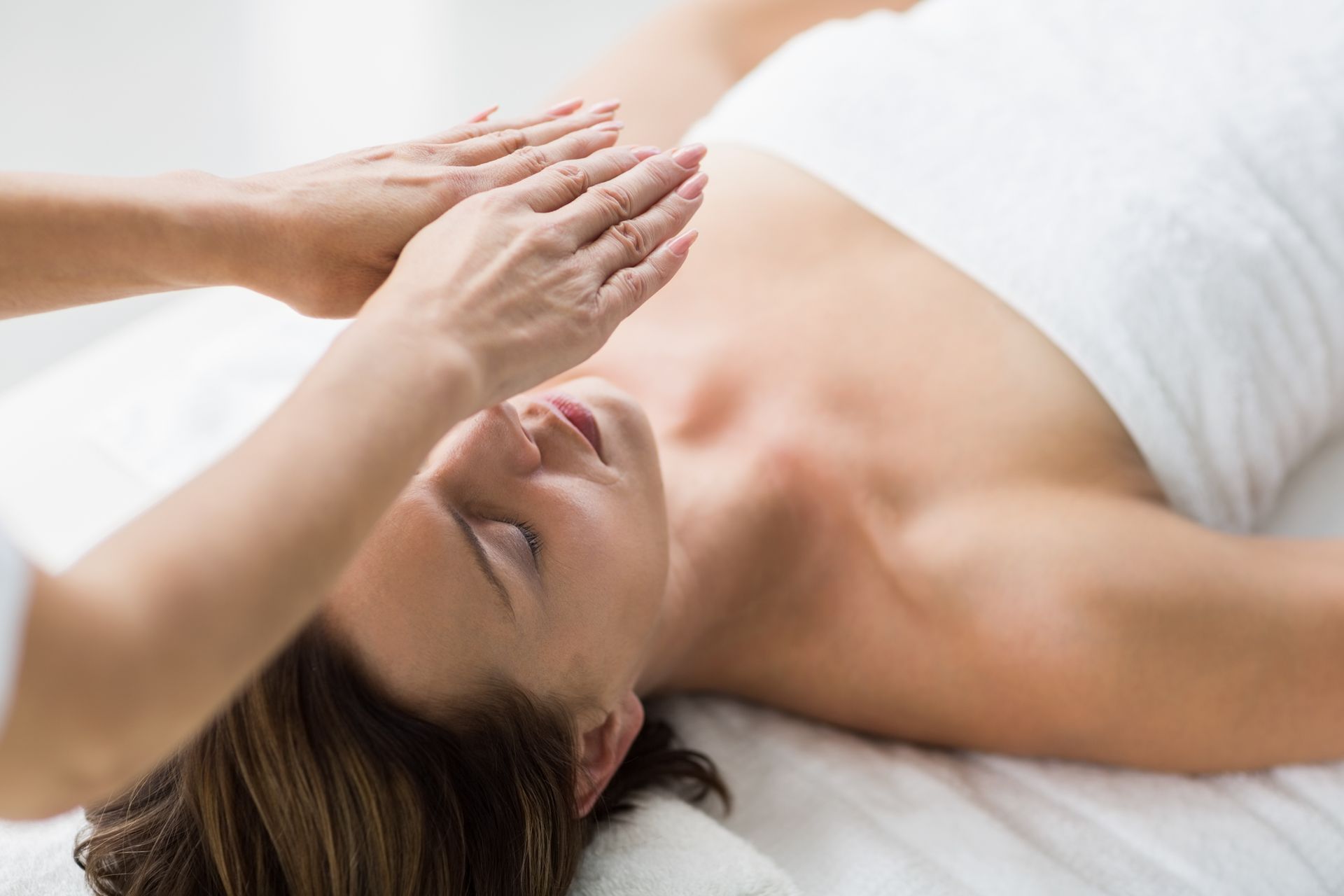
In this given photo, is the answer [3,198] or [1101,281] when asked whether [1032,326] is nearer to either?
[1101,281]

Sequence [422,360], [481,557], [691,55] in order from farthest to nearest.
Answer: [691,55] < [481,557] < [422,360]

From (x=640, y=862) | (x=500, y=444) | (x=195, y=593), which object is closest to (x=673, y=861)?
(x=640, y=862)

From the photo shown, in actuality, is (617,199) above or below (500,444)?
above

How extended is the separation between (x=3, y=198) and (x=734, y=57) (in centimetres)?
113

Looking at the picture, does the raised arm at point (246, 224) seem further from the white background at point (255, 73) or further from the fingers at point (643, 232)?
the white background at point (255, 73)

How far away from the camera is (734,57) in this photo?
1.74 meters

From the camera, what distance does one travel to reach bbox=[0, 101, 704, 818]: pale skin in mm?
563

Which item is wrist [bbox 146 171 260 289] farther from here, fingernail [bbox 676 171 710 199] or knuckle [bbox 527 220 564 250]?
fingernail [bbox 676 171 710 199]

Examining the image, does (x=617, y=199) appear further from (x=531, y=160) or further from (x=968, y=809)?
→ (x=968, y=809)

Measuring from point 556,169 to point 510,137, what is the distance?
114 mm

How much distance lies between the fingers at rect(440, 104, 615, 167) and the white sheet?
0.67 metres

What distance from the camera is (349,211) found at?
929 mm

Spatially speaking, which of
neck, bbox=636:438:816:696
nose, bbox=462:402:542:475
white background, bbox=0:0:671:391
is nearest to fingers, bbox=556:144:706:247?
nose, bbox=462:402:542:475

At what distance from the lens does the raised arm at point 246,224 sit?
2.84 ft
